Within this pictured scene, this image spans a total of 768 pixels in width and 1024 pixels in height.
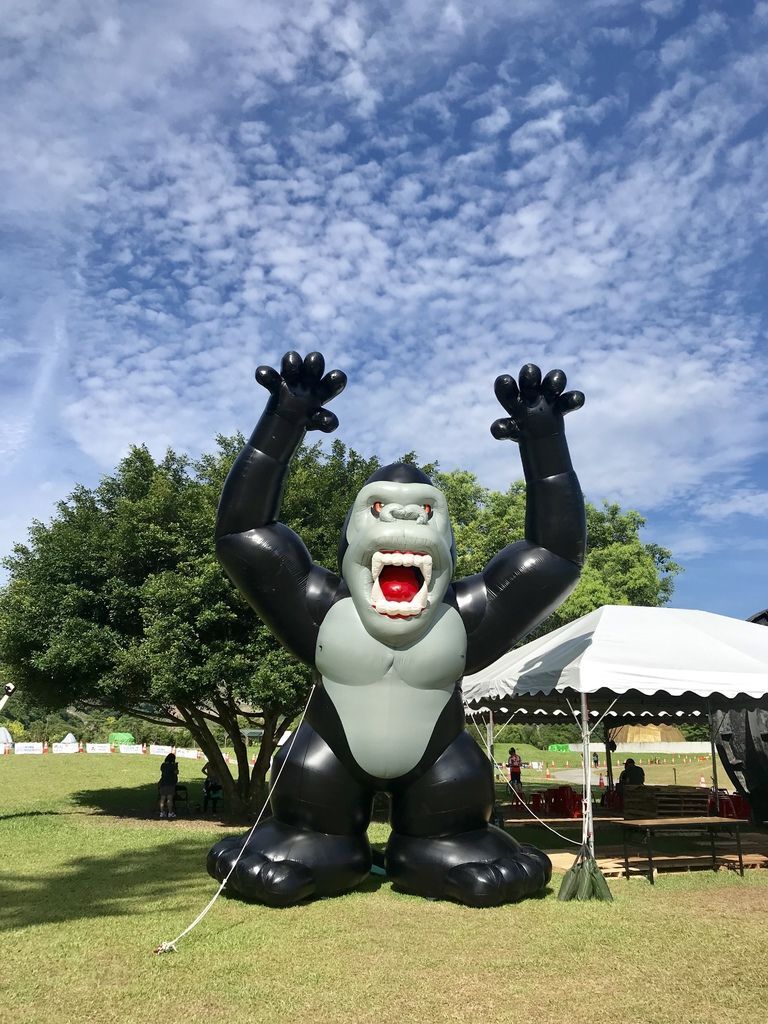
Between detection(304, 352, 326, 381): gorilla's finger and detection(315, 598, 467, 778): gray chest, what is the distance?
1793mm

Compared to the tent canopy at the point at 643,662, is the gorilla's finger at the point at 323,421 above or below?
above

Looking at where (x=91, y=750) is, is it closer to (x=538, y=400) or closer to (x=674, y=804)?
(x=674, y=804)

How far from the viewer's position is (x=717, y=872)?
7883 mm

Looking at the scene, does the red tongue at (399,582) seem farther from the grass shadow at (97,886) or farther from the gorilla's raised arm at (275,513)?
the grass shadow at (97,886)

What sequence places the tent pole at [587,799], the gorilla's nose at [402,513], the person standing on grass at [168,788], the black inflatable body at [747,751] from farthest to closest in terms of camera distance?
the person standing on grass at [168,788]
the black inflatable body at [747,751]
the tent pole at [587,799]
the gorilla's nose at [402,513]

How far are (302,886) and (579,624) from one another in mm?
5027

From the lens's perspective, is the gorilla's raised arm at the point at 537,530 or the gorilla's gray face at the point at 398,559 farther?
the gorilla's raised arm at the point at 537,530

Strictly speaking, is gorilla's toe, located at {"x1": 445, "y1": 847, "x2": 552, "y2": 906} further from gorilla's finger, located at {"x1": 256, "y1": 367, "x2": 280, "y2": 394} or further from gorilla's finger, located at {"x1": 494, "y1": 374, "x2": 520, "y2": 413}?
gorilla's finger, located at {"x1": 256, "y1": 367, "x2": 280, "y2": 394}

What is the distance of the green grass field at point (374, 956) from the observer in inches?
142

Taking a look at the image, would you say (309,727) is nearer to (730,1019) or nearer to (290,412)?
(290,412)

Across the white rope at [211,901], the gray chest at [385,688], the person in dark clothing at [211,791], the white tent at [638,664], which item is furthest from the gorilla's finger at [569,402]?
the person in dark clothing at [211,791]

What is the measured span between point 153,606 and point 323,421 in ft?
22.2

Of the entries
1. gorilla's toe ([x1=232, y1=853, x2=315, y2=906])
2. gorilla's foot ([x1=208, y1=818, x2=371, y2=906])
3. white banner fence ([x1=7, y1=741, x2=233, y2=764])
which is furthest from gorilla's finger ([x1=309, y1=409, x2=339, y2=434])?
white banner fence ([x1=7, y1=741, x2=233, y2=764])

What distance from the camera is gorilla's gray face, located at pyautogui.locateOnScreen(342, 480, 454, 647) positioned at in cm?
560
